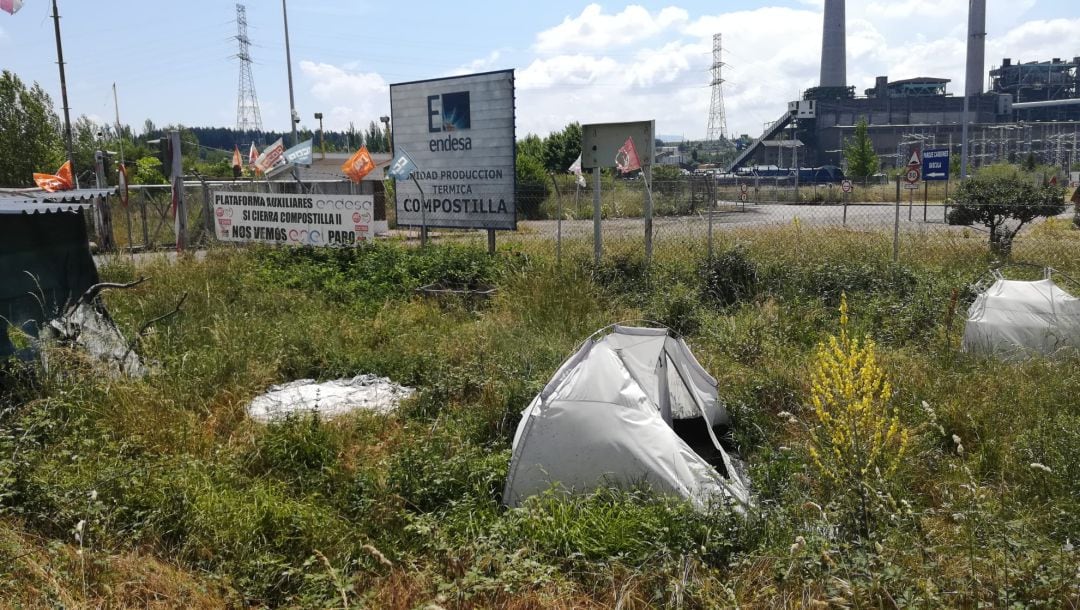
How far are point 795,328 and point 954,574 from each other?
5.07 m

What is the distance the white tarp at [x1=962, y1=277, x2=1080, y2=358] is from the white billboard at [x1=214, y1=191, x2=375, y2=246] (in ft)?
29.3

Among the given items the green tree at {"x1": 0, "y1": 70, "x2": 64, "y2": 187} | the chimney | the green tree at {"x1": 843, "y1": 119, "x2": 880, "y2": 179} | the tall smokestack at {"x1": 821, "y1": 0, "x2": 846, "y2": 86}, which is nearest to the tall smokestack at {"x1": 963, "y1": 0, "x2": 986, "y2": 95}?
the chimney

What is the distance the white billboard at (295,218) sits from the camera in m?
13.0

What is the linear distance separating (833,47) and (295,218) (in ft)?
436

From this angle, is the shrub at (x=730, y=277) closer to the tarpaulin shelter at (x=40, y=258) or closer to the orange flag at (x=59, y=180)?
the tarpaulin shelter at (x=40, y=258)

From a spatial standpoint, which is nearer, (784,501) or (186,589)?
(186,589)

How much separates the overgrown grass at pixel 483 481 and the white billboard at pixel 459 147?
347 centimetres

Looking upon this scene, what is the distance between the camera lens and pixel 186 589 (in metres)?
3.97

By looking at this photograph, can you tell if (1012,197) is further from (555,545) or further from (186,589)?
(186,589)

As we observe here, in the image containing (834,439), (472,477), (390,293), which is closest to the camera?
(834,439)

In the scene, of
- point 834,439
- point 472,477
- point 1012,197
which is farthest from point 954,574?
point 1012,197

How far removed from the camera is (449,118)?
1297 cm

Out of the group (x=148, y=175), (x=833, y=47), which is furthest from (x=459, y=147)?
(x=833, y=47)

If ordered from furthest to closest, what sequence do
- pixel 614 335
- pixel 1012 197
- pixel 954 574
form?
1. pixel 1012 197
2. pixel 614 335
3. pixel 954 574
